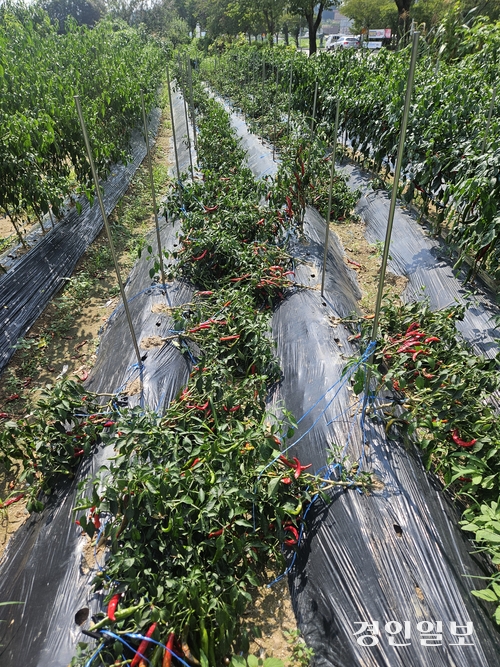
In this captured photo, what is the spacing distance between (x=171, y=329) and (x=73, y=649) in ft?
7.07

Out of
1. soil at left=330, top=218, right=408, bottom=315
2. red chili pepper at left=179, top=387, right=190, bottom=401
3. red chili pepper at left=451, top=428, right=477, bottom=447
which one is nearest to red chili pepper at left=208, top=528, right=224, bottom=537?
red chili pepper at left=179, top=387, right=190, bottom=401

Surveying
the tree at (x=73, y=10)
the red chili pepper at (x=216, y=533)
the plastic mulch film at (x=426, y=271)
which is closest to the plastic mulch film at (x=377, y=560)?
the red chili pepper at (x=216, y=533)

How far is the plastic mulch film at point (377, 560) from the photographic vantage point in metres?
1.71

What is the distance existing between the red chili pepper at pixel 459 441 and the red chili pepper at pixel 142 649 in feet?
5.66

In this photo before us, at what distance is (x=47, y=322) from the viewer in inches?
174

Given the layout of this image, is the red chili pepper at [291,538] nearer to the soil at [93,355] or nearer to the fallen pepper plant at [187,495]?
the fallen pepper plant at [187,495]

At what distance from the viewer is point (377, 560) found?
1.95 m

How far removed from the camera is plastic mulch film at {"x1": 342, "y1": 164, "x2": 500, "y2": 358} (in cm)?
358

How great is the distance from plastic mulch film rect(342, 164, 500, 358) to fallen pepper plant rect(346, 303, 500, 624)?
0.61m

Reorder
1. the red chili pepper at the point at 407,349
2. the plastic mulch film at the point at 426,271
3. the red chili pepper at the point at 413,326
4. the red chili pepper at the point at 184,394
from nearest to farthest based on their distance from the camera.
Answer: the red chili pepper at the point at 184,394
the red chili pepper at the point at 407,349
the red chili pepper at the point at 413,326
the plastic mulch film at the point at 426,271

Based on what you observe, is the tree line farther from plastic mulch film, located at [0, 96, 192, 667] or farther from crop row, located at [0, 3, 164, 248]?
plastic mulch film, located at [0, 96, 192, 667]

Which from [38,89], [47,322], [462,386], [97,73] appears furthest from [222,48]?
[462,386]

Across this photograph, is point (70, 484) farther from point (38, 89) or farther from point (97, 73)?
point (97, 73)

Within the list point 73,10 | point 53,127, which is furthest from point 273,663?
point 73,10
